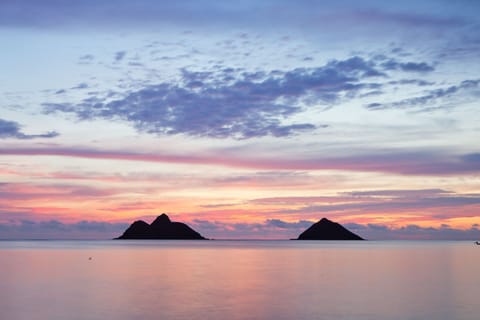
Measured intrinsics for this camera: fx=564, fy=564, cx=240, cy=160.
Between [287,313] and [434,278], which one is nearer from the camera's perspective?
[287,313]

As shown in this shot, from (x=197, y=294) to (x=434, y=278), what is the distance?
130ft

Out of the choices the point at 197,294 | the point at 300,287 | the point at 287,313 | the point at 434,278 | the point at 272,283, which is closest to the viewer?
the point at 287,313

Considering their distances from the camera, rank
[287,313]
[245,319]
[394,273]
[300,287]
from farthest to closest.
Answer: [394,273], [300,287], [287,313], [245,319]

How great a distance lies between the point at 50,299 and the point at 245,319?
23.6 meters

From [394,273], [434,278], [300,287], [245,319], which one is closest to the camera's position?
[245,319]

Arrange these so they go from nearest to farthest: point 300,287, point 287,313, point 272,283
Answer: point 287,313
point 300,287
point 272,283

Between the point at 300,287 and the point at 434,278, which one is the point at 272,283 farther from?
the point at 434,278

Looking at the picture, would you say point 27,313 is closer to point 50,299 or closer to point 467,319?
point 50,299

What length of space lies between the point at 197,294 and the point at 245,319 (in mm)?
17701

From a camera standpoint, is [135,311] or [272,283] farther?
[272,283]

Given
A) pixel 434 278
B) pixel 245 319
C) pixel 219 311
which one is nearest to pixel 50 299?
pixel 219 311

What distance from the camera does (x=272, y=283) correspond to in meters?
76.6

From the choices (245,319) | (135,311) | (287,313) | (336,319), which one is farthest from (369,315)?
(135,311)

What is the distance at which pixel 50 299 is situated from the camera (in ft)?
192
